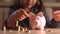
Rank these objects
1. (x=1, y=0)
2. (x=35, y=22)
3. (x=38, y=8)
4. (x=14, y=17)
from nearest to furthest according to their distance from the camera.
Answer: (x=35, y=22), (x=14, y=17), (x=38, y=8), (x=1, y=0)

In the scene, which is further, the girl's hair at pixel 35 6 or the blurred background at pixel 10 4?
the blurred background at pixel 10 4

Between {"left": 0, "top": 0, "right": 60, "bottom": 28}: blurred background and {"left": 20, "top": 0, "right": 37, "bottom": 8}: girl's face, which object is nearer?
{"left": 20, "top": 0, "right": 37, "bottom": 8}: girl's face

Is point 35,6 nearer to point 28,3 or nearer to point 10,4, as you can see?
point 28,3

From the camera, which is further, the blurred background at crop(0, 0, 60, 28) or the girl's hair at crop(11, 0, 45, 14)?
the blurred background at crop(0, 0, 60, 28)

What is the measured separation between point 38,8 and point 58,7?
0.20 m

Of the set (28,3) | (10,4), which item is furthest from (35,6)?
(10,4)

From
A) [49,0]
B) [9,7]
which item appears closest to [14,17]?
[9,7]

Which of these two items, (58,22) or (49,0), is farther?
(49,0)

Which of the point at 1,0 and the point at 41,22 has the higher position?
the point at 1,0

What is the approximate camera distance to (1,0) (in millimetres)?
1085

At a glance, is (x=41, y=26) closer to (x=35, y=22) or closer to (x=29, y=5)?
(x=35, y=22)

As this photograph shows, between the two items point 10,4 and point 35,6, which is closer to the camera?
point 35,6

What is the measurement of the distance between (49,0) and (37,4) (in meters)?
0.16

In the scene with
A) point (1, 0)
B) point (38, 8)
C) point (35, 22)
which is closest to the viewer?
point (35, 22)
